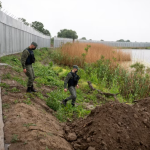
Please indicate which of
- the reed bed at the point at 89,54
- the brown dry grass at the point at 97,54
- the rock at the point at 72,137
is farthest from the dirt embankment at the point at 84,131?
the reed bed at the point at 89,54

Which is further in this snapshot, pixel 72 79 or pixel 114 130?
pixel 72 79

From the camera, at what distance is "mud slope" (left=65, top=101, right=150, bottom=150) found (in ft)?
10.3

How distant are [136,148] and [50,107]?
2597 mm

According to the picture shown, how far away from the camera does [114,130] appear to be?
3.29 metres

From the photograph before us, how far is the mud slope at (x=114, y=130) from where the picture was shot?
3133mm

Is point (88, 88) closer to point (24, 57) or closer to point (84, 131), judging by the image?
point (24, 57)

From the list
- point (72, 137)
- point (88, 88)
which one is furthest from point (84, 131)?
point (88, 88)

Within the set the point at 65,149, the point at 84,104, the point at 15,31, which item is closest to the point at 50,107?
the point at 84,104

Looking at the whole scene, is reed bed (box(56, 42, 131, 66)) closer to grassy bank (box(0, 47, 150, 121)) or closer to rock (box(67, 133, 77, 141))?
grassy bank (box(0, 47, 150, 121))

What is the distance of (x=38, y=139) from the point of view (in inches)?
104

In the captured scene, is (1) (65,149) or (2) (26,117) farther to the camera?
(2) (26,117)

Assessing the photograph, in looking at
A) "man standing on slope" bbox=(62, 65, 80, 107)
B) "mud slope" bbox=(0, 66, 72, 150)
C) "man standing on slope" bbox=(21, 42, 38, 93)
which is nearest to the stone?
"mud slope" bbox=(0, 66, 72, 150)

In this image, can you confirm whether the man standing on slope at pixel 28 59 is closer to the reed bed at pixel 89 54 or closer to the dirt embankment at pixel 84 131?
the dirt embankment at pixel 84 131

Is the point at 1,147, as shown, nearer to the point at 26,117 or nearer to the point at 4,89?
Answer: the point at 26,117
